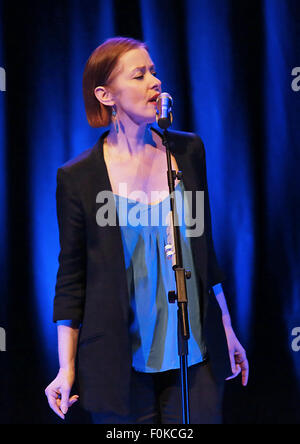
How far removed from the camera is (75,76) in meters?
1.96

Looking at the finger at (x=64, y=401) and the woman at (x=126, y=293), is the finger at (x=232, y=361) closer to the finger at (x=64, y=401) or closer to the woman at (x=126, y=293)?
the woman at (x=126, y=293)

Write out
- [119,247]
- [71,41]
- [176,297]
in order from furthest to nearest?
[71,41] → [119,247] → [176,297]

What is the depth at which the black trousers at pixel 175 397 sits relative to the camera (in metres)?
1.31

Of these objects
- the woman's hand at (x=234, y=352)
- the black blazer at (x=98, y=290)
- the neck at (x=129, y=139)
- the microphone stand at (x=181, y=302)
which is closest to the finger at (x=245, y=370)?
the woman's hand at (x=234, y=352)

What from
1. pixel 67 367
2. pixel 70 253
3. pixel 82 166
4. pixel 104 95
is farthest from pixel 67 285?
pixel 104 95

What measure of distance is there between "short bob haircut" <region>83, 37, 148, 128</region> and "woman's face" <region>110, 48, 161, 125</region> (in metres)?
0.02

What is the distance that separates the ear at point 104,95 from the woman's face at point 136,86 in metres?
0.03

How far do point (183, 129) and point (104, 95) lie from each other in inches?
26.4

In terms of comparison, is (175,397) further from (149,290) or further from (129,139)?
(129,139)

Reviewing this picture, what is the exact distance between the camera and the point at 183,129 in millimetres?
2004

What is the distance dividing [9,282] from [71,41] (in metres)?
1.01

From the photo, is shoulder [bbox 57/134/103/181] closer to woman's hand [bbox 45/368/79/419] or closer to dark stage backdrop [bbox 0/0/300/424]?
woman's hand [bbox 45/368/79/419]
